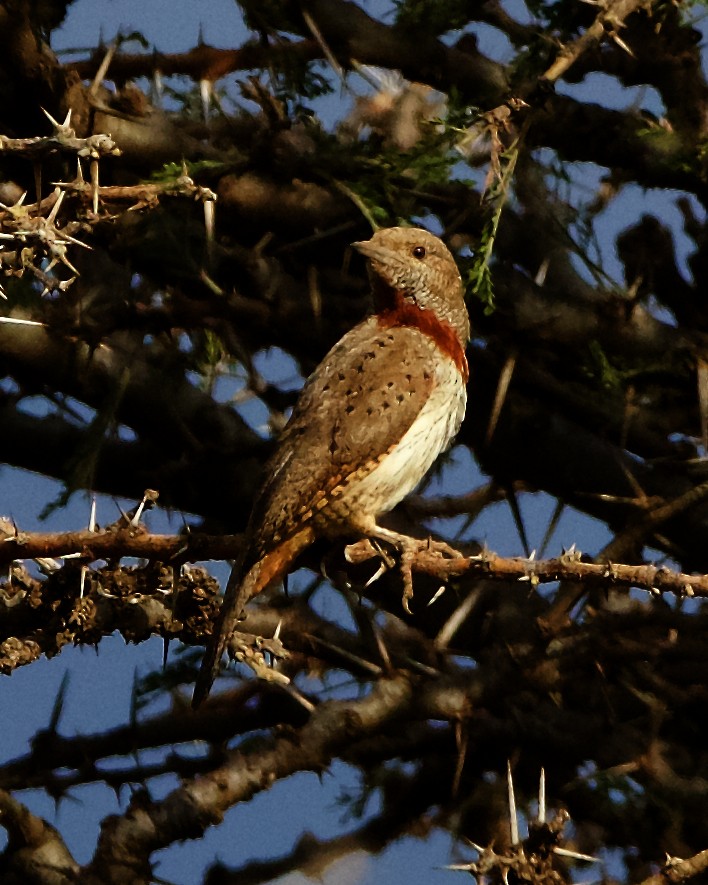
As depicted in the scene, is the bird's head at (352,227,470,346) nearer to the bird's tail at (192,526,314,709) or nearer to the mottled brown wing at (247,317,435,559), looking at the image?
the mottled brown wing at (247,317,435,559)

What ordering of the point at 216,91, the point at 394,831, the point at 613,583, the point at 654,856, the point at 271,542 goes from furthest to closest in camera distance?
the point at 216,91
the point at 394,831
the point at 654,856
the point at 271,542
the point at 613,583

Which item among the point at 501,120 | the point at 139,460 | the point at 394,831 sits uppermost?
the point at 501,120

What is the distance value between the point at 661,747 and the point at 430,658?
868 mm

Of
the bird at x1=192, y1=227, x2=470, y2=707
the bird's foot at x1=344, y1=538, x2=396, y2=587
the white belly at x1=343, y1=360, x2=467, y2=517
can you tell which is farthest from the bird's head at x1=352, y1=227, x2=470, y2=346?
the bird's foot at x1=344, y1=538, x2=396, y2=587

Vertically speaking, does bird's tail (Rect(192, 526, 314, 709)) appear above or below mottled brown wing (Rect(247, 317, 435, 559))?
below

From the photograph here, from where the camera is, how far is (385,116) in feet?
21.3

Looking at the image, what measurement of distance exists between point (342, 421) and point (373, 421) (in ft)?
0.34

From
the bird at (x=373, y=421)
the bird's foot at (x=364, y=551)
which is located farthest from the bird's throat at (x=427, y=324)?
the bird's foot at (x=364, y=551)

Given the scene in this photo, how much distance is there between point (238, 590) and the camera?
12.6ft

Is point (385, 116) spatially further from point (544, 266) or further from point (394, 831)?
point (394, 831)

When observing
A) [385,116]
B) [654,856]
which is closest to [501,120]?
[654,856]

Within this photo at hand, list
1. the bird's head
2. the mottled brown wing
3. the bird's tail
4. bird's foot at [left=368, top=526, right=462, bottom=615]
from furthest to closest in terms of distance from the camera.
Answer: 1. the bird's head
2. the mottled brown wing
3. bird's foot at [left=368, top=526, right=462, bottom=615]
4. the bird's tail

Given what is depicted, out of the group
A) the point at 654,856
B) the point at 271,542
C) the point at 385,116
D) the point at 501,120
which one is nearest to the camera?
the point at 501,120

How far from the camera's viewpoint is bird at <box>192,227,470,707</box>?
4.19m
